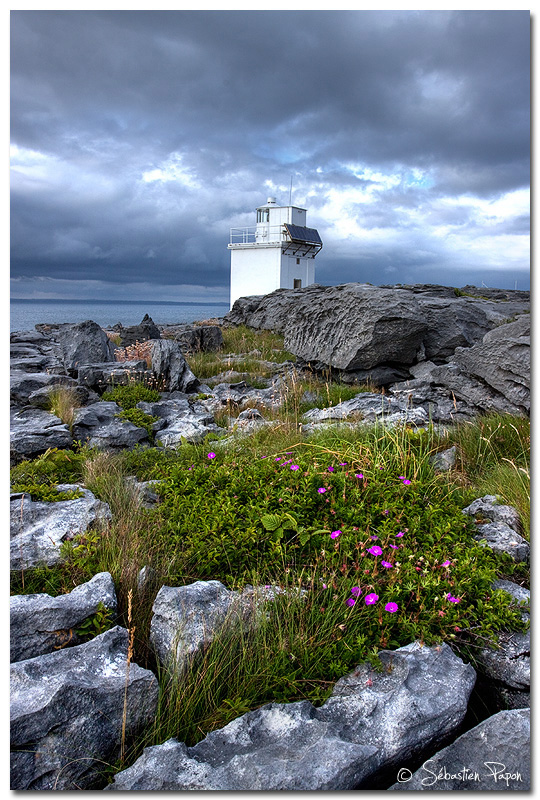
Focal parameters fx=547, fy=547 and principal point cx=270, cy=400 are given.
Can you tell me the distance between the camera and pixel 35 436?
639 centimetres

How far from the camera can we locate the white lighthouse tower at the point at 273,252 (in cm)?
4153

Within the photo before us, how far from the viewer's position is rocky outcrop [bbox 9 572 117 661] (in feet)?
10.1

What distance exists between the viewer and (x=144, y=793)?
2301 millimetres

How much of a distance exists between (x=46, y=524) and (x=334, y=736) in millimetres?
2736

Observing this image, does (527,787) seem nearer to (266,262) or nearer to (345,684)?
(345,684)

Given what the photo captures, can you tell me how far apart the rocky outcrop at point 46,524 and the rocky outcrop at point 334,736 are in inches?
74.9

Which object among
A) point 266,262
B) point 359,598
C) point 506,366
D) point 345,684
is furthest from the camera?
point 266,262

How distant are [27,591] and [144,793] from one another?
1.75m

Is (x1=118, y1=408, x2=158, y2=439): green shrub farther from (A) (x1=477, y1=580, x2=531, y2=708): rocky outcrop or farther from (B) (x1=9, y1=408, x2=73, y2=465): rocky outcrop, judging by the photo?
(A) (x1=477, y1=580, x2=531, y2=708): rocky outcrop

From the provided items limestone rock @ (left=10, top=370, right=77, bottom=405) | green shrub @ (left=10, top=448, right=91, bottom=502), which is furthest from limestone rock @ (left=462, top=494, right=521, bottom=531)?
limestone rock @ (left=10, top=370, right=77, bottom=405)

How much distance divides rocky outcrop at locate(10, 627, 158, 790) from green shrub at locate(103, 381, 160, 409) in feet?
19.7

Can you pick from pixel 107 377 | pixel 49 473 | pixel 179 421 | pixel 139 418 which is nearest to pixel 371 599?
pixel 49 473

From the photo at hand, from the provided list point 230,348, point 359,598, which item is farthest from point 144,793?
point 230,348

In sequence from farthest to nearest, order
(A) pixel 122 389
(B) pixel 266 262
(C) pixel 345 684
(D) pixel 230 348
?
(B) pixel 266 262, (D) pixel 230 348, (A) pixel 122 389, (C) pixel 345 684
